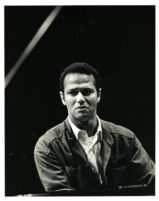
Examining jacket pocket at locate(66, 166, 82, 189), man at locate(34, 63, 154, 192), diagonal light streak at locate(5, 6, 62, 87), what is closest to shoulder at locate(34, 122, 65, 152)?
man at locate(34, 63, 154, 192)

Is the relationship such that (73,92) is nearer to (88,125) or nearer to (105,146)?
(88,125)

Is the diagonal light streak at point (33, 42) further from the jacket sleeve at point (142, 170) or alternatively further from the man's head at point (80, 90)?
the jacket sleeve at point (142, 170)

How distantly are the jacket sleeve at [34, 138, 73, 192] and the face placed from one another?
25 cm

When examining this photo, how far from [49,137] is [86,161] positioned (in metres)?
0.24

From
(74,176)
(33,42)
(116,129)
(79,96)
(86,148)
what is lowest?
(74,176)

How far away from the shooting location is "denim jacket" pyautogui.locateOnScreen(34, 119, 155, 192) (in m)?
2.08

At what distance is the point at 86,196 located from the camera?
2.09m

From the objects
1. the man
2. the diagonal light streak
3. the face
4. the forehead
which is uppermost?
the diagonal light streak

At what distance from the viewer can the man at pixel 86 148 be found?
209 cm

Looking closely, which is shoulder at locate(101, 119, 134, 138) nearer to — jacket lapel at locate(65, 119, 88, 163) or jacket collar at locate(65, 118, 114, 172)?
jacket collar at locate(65, 118, 114, 172)

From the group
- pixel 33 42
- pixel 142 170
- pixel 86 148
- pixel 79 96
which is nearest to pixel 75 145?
pixel 86 148

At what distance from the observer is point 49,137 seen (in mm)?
2117

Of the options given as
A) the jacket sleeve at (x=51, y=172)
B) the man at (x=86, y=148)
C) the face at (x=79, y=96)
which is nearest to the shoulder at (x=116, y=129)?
the man at (x=86, y=148)
